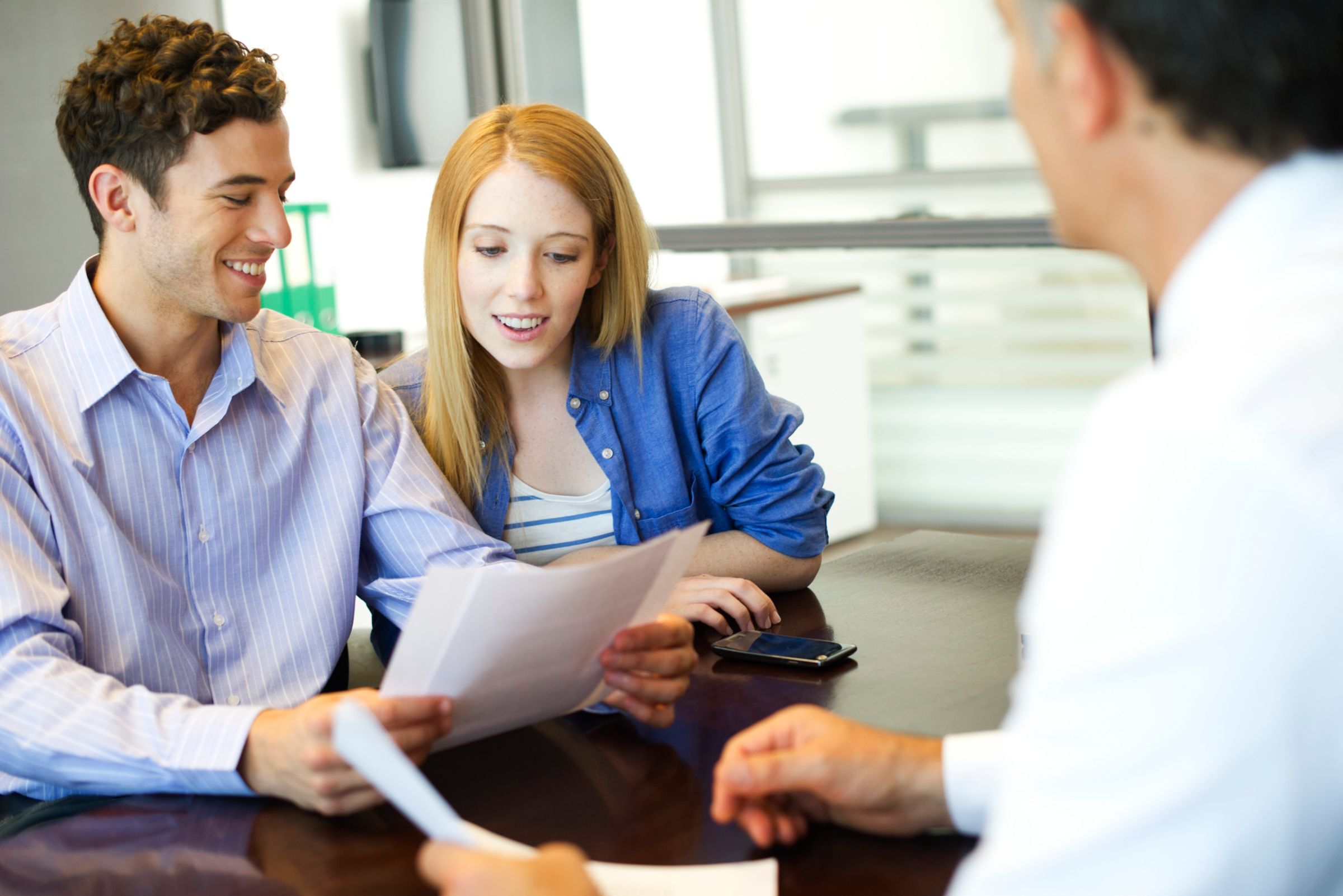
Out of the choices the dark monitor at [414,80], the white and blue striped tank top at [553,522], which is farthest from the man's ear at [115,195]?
the dark monitor at [414,80]

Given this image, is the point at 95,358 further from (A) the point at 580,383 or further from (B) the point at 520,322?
(A) the point at 580,383

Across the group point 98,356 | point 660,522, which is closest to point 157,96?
point 98,356

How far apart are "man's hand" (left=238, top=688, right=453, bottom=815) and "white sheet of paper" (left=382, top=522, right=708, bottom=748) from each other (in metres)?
0.02

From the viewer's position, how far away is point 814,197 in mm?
4316

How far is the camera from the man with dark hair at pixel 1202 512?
0.52 m

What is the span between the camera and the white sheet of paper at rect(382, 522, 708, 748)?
89 centimetres

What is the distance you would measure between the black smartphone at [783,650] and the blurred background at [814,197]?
2.44 meters

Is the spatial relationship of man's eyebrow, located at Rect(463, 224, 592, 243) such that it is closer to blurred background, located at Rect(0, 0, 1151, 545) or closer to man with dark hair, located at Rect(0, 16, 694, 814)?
man with dark hair, located at Rect(0, 16, 694, 814)

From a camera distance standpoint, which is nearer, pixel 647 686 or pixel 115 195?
pixel 647 686

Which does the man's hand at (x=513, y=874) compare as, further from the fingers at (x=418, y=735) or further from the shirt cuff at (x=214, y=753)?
the shirt cuff at (x=214, y=753)

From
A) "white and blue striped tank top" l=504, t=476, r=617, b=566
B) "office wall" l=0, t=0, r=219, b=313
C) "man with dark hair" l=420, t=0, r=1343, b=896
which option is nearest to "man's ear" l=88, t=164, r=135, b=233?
"white and blue striped tank top" l=504, t=476, r=617, b=566

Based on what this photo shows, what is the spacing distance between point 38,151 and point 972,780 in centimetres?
282

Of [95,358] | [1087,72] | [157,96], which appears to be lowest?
[95,358]

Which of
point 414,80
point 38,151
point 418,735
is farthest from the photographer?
point 414,80
